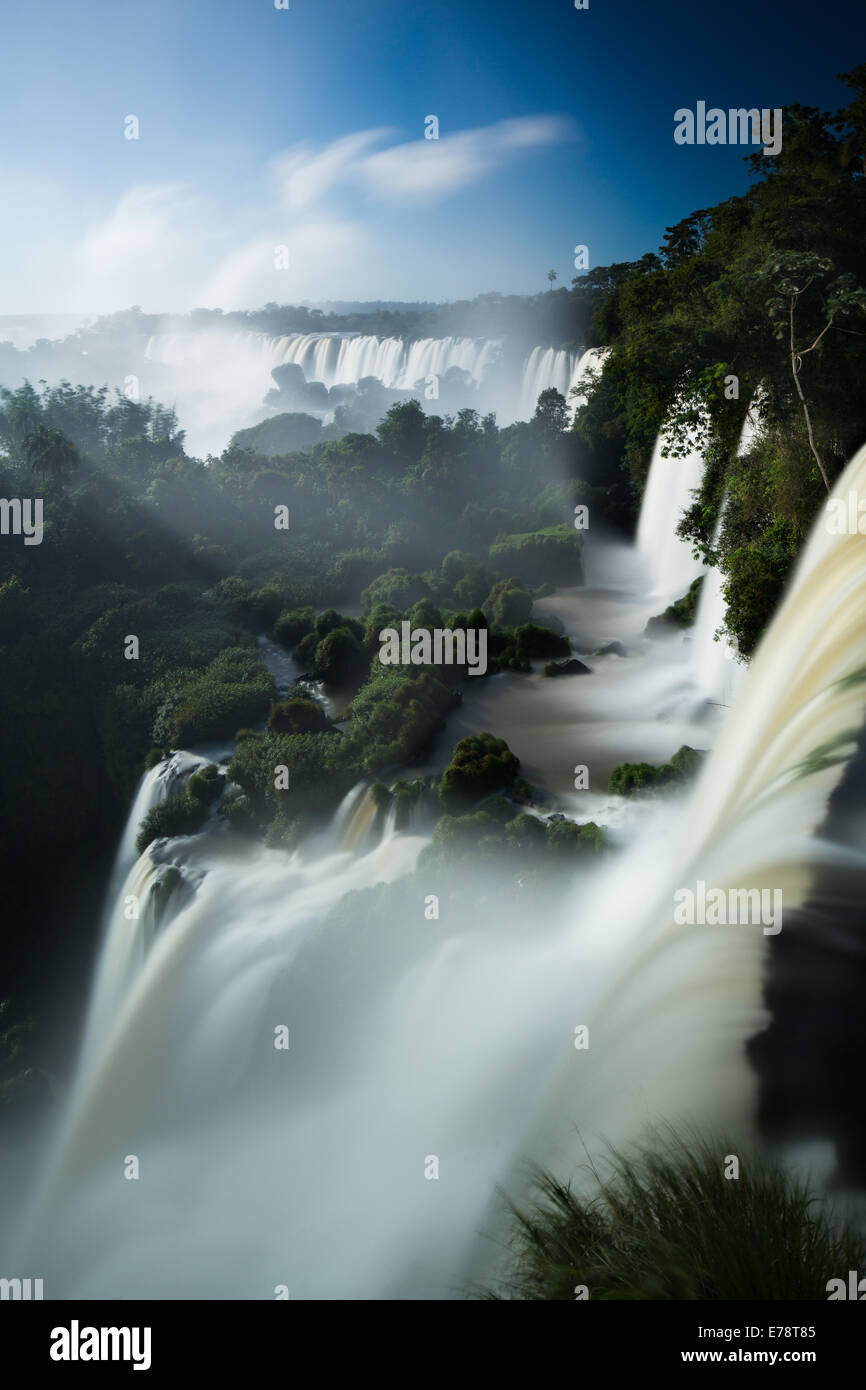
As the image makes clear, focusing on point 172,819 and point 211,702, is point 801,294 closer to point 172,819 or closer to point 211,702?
point 211,702

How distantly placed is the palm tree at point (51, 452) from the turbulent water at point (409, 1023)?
23.7m

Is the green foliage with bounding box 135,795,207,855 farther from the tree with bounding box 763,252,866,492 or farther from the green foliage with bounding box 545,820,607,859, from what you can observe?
the tree with bounding box 763,252,866,492

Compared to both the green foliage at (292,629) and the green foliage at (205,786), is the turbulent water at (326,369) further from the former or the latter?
the green foliage at (205,786)

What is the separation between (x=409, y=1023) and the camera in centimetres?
1121

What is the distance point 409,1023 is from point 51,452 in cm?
3118

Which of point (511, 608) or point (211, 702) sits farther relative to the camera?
point (511, 608)

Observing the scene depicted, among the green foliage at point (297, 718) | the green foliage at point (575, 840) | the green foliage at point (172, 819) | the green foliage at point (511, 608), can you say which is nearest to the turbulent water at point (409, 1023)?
the green foliage at point (575, 840)

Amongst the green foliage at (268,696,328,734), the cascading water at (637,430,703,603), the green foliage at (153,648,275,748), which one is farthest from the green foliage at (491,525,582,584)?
the green foliage at (268,696,328,734)

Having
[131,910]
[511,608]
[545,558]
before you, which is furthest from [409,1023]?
[545,558]

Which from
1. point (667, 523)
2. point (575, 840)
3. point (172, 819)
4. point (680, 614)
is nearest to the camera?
point (575, 840)

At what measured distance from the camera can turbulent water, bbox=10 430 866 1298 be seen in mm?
6949

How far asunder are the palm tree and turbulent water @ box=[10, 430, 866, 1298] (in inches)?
932

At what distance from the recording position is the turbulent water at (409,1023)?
6949mm
